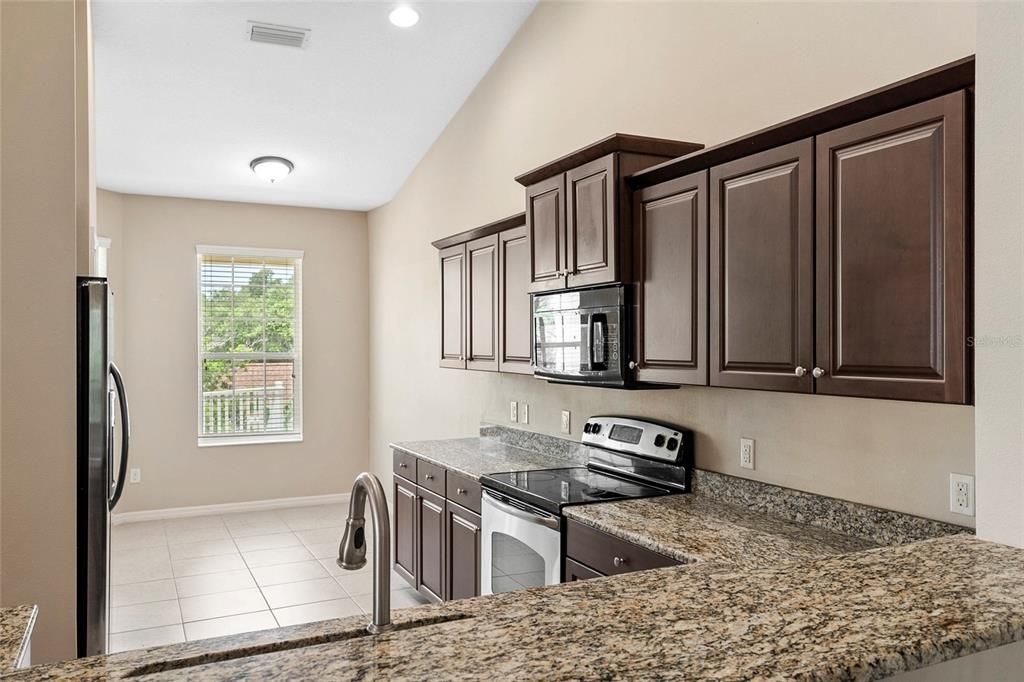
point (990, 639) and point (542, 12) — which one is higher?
point (542, 12)

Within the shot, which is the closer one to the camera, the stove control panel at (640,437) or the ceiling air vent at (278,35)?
the stove control panel at (640,437)

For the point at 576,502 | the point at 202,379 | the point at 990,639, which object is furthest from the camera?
the point at 202,379

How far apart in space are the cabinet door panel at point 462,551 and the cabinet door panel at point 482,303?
825 mm

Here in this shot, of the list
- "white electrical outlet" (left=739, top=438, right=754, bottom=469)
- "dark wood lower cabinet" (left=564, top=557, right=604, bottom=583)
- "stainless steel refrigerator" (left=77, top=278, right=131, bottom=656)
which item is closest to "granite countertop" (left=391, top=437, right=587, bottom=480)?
"dark wood lower cabinet" (left=564, top=557, right=604, bottom=583)

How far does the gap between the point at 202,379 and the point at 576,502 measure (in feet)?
15.8

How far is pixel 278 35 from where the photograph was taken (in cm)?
415

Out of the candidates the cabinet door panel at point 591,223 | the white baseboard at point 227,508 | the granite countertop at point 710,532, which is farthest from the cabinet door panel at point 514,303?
the white baseboard at point 227,508

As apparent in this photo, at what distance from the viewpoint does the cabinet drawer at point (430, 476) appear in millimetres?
3969

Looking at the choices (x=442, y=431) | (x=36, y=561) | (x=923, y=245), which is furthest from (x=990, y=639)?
(x=442, y=431)

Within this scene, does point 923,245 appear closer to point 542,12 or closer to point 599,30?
point 599,30

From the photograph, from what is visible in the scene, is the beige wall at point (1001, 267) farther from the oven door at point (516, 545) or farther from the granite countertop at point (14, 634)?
the granite countertop at point (14, 634)

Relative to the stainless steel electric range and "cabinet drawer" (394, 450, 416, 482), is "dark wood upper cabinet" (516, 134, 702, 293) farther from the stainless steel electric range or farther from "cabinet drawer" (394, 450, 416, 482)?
"cabinet drawer" (394, 450, 416, 482)

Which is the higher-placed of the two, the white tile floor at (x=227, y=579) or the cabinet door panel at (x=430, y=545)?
the cabinet door panel at (x=430, y=545)

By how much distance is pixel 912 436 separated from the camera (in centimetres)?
219
